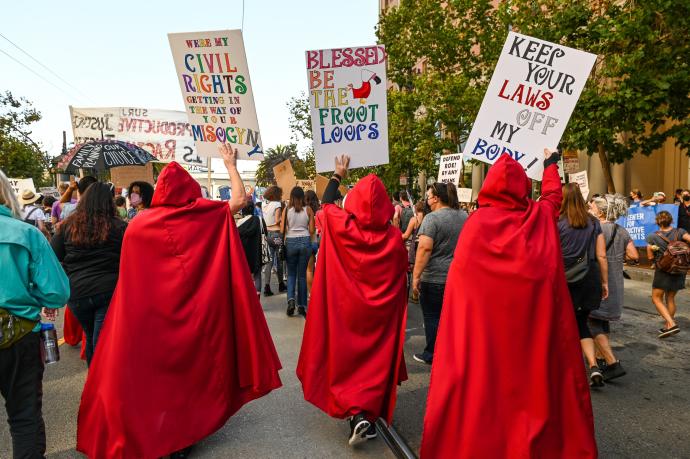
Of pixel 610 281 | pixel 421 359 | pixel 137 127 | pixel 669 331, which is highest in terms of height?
pixel 137 127

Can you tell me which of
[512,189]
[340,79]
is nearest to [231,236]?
[512,189]

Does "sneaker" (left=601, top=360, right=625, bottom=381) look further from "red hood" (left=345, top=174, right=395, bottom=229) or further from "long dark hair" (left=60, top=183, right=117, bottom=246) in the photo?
"long dark hair" (left=60, top=183, right=117, bottom=246)

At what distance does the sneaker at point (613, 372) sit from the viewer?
17.4ft

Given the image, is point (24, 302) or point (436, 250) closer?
point (24, 302)

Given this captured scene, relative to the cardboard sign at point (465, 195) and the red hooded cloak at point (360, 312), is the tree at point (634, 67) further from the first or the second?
the red hooded cloak at point (360, 312)

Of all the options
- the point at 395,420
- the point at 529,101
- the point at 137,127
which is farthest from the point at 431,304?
the point at 137,127

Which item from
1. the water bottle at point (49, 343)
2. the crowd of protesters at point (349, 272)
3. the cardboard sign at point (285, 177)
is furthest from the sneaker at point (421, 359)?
the cardboard sign at point (285, 177)

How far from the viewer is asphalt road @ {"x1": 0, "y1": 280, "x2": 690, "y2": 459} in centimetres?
387

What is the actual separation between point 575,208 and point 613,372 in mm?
1605

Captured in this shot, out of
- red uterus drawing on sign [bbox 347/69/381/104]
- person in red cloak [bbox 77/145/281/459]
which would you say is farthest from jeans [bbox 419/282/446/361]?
person in red cloak [bbox 77/145/281/459]

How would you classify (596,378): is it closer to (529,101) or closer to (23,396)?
(529,101)

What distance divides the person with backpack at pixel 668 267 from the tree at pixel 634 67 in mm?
6196

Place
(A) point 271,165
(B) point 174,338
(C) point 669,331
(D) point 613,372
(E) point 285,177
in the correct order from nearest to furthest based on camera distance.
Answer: (B) point 174,338, (D) point 613,372, (C) point 669,331, (E) point 285,177, (A) point 271,165

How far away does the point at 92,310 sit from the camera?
432cm
